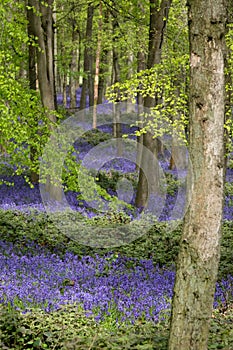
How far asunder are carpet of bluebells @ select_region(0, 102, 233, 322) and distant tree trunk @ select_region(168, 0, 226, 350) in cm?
229

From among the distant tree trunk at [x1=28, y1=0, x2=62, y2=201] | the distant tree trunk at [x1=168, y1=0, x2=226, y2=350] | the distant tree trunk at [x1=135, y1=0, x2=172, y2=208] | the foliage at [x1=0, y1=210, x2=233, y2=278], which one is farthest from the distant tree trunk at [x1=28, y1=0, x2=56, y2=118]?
the distant tree trunk at [x1=168, y1=0, x2=226, y2=350]

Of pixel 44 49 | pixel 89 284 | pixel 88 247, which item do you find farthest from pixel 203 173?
pixel 44 49

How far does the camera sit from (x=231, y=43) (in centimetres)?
1000

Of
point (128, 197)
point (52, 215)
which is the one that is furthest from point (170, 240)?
point (128, 197)

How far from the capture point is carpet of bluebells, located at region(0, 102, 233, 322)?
6969mm

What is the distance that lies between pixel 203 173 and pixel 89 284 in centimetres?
440

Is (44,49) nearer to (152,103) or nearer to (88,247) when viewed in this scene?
(152,103)

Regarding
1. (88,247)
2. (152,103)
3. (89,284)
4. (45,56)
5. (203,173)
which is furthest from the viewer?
(152,103)

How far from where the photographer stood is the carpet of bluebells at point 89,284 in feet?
22.9

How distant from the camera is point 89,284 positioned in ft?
26.9

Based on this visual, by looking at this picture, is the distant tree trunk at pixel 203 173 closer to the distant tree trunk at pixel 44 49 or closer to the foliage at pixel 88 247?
the foliage at pixel 88 247

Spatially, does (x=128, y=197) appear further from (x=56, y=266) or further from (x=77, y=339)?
(x=77, y=339)

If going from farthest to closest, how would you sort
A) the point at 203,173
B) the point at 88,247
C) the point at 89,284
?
the point at 88,247 → the point at 89,284 → the point at 203,173

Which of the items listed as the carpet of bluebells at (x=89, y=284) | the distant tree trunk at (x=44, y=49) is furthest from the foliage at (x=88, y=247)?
the distant tree trunk at (x=44, y=49)
